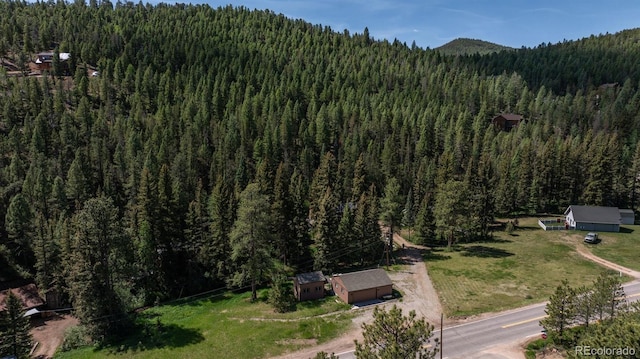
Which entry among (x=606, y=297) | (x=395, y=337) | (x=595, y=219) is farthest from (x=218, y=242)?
(x=595, y=219)

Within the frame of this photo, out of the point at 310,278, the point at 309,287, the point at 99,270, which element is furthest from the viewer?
the point at 310,278

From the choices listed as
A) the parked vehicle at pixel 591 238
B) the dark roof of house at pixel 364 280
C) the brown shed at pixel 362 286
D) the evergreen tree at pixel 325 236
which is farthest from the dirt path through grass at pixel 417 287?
the parked vehicle at pixel 591 238

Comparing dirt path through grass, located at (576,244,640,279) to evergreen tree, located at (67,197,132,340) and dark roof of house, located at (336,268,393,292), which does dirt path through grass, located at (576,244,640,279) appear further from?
evergreen tree, located at (67,197,132,340)

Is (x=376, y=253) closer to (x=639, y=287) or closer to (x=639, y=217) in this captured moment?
(x=639, y=287)

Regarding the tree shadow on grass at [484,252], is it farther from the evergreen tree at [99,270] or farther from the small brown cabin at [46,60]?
the small brown cabin at [46,60]

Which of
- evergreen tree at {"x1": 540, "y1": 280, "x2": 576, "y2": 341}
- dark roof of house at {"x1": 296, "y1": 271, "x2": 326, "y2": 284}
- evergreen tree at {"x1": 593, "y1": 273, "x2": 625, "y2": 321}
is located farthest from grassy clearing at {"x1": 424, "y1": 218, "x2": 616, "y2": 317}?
dark roof of house at {"x1": 296, "y1": 271, "x2": 326, "y2": 284}

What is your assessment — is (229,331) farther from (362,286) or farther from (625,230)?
(625,230)
